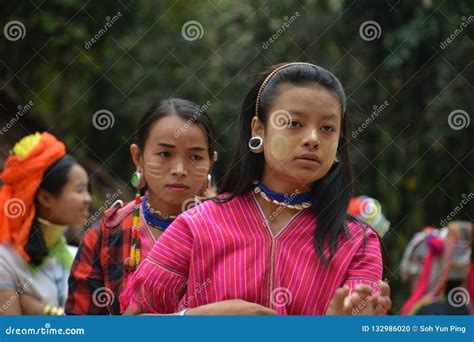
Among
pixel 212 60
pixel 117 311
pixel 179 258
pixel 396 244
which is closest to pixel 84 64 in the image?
pixel 212 60

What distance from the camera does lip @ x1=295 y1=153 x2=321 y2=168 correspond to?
247 centimetres

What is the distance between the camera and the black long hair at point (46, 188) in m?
4.23

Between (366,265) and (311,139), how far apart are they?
344 mm

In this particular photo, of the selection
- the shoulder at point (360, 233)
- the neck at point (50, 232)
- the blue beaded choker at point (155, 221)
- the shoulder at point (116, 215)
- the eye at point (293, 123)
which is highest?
the eye at point (293, 123)

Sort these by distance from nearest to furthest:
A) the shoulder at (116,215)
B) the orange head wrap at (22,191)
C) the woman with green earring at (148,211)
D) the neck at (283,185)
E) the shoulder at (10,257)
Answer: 1. the neck at (283,185)
2. the woman with green earring at (148,211)
3. the shoulder at (116,215)
4. the shoulder at (10,257)
5. the orange head wrap at (22,191)

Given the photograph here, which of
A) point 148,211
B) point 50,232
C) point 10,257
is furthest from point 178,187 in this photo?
point 50,232

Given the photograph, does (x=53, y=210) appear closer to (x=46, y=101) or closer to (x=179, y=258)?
(x=179, y=258)

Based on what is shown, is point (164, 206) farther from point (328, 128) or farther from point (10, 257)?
point (10, 257)

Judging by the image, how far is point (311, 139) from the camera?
2.45 metres

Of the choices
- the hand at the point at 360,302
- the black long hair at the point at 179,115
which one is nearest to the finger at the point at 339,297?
the hand at the point at 360,302

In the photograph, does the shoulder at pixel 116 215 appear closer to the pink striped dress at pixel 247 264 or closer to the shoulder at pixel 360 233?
the pink striped dress at pixel 247 264

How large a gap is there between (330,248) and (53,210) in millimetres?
2208

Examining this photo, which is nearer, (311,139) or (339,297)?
(339,297)

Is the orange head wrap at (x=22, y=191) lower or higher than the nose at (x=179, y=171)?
lower
